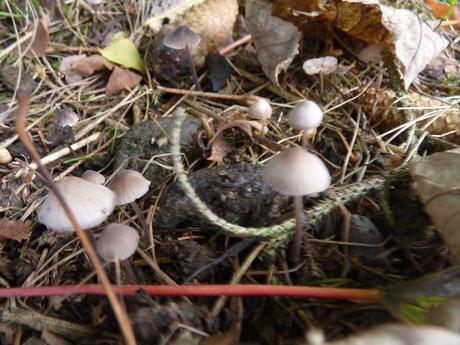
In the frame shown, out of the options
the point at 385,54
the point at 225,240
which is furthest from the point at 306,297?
the point at 385,54

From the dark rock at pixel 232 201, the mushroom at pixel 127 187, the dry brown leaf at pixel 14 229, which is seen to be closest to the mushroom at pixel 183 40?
the dark rock at pixel 232 201

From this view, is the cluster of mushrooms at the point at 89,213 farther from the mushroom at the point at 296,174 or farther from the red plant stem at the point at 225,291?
the mushroom at the point at 296,174

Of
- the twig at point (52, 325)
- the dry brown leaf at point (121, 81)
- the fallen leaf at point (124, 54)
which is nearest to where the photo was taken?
the twig at point (52, 325)

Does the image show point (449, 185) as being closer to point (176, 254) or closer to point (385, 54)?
point (176, 254)

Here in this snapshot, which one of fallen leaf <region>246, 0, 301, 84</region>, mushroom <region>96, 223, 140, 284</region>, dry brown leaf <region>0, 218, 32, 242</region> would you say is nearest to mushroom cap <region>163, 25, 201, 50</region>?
fallen leaf <region>246, 0, 301, 84</region>

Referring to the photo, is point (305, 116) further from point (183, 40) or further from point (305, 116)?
point (183, 40)
